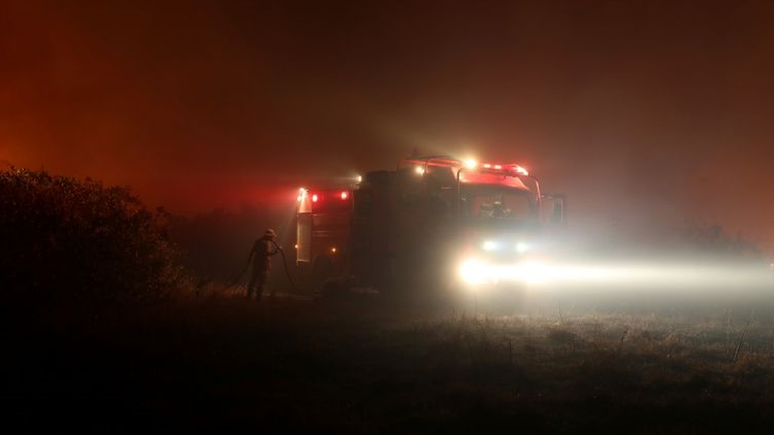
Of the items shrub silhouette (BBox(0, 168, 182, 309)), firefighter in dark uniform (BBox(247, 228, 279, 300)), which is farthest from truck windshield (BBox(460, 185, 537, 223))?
shrub silhouette (BBox(0, 168, 182, 309))

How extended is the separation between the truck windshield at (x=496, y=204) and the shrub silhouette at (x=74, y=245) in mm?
6822

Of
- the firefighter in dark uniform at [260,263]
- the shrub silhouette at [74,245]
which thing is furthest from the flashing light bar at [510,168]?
the shrub silhouette at [74,245]

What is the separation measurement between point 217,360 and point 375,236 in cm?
775

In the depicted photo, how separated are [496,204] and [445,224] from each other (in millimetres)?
1417

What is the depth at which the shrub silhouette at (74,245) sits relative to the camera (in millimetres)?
12625

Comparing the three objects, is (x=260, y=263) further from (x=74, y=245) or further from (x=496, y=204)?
(x=496, y=204)

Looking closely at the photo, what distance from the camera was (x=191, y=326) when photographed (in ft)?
38.2

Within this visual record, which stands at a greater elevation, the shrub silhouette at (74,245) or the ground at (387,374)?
the shrub silhouette at (74,245)

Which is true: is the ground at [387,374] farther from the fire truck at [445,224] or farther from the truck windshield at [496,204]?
the truck windshield at [496,204]

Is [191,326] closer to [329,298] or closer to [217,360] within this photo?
[217,360]

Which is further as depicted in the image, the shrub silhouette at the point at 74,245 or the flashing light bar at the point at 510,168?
the flashing light bar at the point at 510,168

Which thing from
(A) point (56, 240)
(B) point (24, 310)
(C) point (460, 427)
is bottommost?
(C) point (460, 427)

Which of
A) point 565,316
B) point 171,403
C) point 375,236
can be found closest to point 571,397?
point 171,403

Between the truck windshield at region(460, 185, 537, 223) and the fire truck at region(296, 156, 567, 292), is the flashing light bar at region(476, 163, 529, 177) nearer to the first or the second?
the fire truck at region(296, 156, 567, 292)
